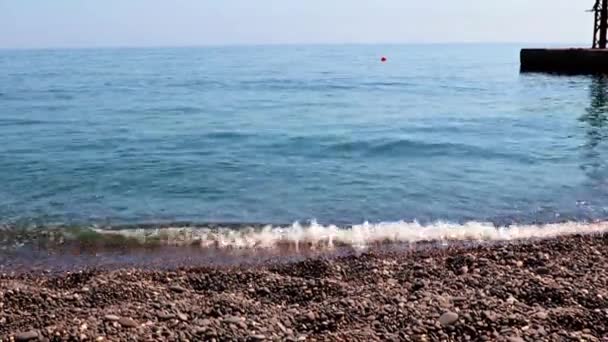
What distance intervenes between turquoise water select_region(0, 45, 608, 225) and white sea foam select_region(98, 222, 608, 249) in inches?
20.0

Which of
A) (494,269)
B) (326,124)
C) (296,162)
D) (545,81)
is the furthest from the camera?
(545,81)

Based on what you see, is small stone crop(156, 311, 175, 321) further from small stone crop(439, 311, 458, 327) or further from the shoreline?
small stone crop(439, 311, 458, 327)

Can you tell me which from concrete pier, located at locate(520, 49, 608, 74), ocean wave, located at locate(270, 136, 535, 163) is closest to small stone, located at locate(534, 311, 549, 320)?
ocean wave, located at locate(270, 136, 535, 163)

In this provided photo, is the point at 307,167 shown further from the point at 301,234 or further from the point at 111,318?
the point at 111,318

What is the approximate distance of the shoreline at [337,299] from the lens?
17.9 feet

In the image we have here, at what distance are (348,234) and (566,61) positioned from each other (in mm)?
37945

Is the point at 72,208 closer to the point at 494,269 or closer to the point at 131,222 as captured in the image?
the point at 131,222

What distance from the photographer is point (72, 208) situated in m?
11.0

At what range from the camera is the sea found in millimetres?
10297

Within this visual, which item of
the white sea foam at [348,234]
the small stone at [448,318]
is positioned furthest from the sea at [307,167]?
the small stone at [448,318]

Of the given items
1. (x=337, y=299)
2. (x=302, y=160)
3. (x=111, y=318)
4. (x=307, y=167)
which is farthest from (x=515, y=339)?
(x=302, y=160)

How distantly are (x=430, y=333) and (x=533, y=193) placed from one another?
7.30 meters

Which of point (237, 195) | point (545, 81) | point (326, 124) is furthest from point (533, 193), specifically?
point (545, 81)

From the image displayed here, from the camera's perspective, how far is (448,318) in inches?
221
